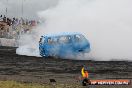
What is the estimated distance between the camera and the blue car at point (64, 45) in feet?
104

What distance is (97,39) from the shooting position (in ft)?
115

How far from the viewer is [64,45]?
32.0 metres

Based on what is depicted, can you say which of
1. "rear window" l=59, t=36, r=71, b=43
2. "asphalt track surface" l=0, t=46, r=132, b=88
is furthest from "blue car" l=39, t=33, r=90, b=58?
"asphalt track surface" l=0, t=46, r=132, b=88

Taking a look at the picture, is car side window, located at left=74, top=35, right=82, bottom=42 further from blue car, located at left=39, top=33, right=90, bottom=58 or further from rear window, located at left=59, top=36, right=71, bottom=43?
rear window, located at left=59, top=36, right=71, bottom=43

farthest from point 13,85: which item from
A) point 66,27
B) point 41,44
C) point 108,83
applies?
point 66,27

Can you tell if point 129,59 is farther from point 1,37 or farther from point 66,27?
point 1,37

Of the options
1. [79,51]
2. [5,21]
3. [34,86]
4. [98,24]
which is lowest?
[34,86]

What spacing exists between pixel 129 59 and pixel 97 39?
5.04m

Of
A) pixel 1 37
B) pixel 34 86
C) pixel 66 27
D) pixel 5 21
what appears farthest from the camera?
pixel 5 21

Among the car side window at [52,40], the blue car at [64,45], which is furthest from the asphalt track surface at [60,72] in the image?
the car side window at [52,40]

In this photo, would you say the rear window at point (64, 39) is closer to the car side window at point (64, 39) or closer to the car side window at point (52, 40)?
the car side window at point (64, 39)

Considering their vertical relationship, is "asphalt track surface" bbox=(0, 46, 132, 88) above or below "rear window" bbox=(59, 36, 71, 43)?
below

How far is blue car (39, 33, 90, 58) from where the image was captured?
3156cm

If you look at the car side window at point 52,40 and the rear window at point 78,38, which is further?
the car side window at point 52,40
